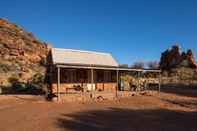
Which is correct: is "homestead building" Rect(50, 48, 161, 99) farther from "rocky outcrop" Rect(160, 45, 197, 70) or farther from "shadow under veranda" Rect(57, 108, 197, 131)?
"rocky outcrop" Rect(160, 45, 197, 70)

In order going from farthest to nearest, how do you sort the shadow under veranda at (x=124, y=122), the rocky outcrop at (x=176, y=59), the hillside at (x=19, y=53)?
1. the rocky outcrop at (x=176, y=59)
2. the hillside at (x=19, y=53)
3. the shadow under veranda at (x=124, y=122)

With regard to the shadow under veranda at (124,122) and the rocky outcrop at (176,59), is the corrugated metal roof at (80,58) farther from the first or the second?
the rocky outcrop at (176,59)

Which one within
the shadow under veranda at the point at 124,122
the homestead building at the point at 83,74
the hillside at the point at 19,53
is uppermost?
the hillside at the point at 19,53

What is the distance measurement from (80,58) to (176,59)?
42222mm

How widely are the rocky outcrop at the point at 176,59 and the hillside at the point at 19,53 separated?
102ft

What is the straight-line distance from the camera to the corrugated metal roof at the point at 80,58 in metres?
20.7

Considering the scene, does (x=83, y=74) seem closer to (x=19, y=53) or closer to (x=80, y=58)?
(x=80, y=58)

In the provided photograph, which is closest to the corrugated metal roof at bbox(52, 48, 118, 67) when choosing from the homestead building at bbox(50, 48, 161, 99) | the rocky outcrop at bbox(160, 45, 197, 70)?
the homestead building at bbox(50, 48, 161, 99)

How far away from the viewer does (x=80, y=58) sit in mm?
22188

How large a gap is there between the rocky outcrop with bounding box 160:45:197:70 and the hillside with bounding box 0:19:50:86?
31200 mm

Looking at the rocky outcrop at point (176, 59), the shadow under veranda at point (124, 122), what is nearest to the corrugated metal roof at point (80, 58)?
the shadow under veranda at point (124, 122)

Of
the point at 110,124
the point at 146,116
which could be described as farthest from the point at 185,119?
the point at 110,124

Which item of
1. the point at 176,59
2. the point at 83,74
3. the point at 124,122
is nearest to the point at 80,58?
the point at 83,74

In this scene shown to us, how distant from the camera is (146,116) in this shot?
40.0 ft
